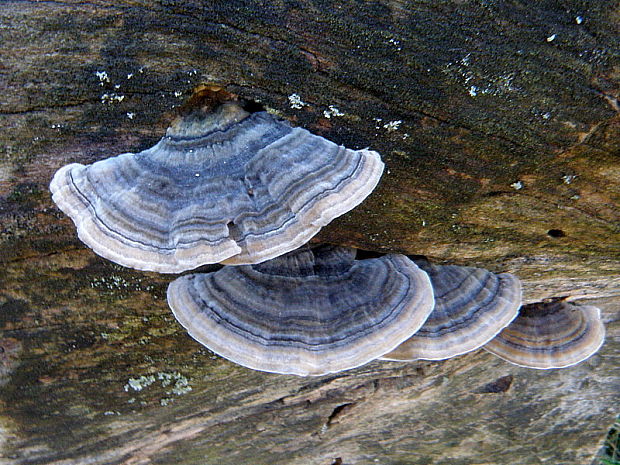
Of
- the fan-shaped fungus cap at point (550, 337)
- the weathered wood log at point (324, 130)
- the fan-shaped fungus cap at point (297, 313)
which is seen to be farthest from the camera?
the fan-shaped fungus cap at point (550, 337)

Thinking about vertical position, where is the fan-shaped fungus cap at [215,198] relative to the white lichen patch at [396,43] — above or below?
below

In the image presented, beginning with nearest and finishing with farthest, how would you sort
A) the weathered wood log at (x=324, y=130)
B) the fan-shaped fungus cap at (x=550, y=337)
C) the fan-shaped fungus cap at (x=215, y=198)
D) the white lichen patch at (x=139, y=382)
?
the fan-shaped fungus cap at (x=215, y=198), the weathered wood log at (x=324, y=130), the fan-shaped fungus cap at (x=550, y=337), the white lichen patch at (x=139, y=382)

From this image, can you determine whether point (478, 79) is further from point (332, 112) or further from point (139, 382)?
point (139, 382)

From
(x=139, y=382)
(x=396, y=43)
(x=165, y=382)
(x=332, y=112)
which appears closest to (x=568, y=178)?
(x=396, y=43)

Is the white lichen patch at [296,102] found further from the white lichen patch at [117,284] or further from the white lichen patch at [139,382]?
Result: the white lichen patch at [139,382]

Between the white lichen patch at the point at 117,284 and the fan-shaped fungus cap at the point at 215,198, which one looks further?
the white lichen patch at the point at 117,284

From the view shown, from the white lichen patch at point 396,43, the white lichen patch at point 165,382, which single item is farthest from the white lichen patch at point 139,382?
the white lichen patch at point 396,43
